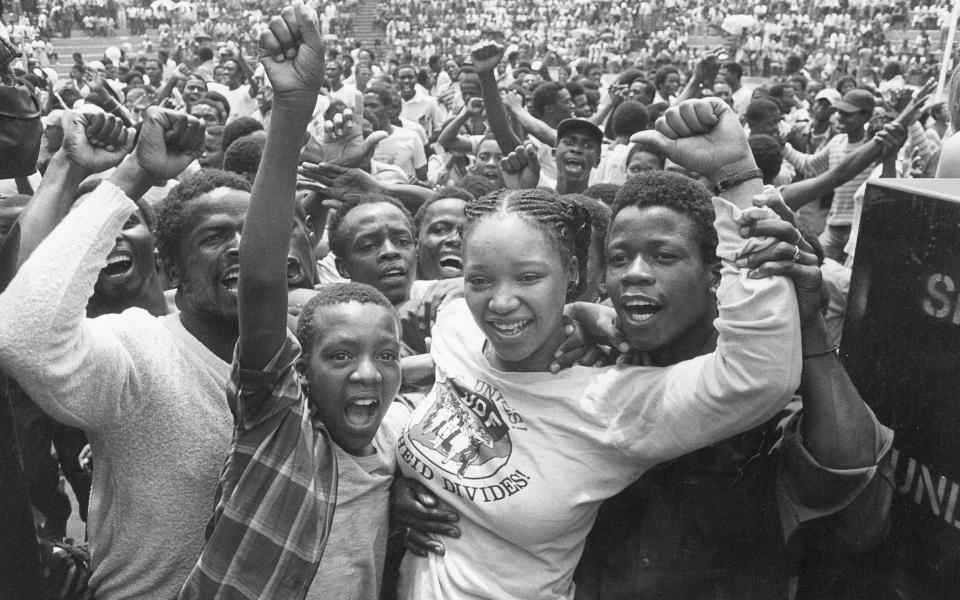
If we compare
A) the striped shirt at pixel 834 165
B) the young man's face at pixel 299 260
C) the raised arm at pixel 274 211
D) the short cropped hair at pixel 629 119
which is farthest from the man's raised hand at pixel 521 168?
→ the striped shirt at pixel 834 165

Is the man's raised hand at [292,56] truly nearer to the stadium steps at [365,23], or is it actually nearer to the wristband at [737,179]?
the wristband at [737,179]

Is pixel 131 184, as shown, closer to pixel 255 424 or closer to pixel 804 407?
pixel 255 424

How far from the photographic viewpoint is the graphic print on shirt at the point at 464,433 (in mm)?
1840

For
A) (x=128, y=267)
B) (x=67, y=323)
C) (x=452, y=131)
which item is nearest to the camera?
(x=67, y=323)

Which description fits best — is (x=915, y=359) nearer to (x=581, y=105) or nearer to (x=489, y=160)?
(x=489, y=160)

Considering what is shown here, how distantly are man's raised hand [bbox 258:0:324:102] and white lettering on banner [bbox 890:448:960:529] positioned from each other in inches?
52.8

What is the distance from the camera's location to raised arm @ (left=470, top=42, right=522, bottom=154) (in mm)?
4316

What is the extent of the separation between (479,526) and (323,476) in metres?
0.36

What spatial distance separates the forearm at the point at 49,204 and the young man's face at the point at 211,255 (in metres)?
0.26

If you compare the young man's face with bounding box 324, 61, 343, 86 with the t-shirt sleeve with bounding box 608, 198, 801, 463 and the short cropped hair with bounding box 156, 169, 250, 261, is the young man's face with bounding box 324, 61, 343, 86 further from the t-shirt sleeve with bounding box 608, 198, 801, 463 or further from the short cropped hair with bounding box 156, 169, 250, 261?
the t-shirt sleeve with bounding box 608, 198, 801, 463

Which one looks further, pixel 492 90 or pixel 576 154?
pixel 576 154

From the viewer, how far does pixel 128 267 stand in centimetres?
285

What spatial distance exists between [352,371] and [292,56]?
2.30 feet

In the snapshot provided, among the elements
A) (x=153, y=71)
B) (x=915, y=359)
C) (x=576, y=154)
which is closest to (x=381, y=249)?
(x=915, y=359)
